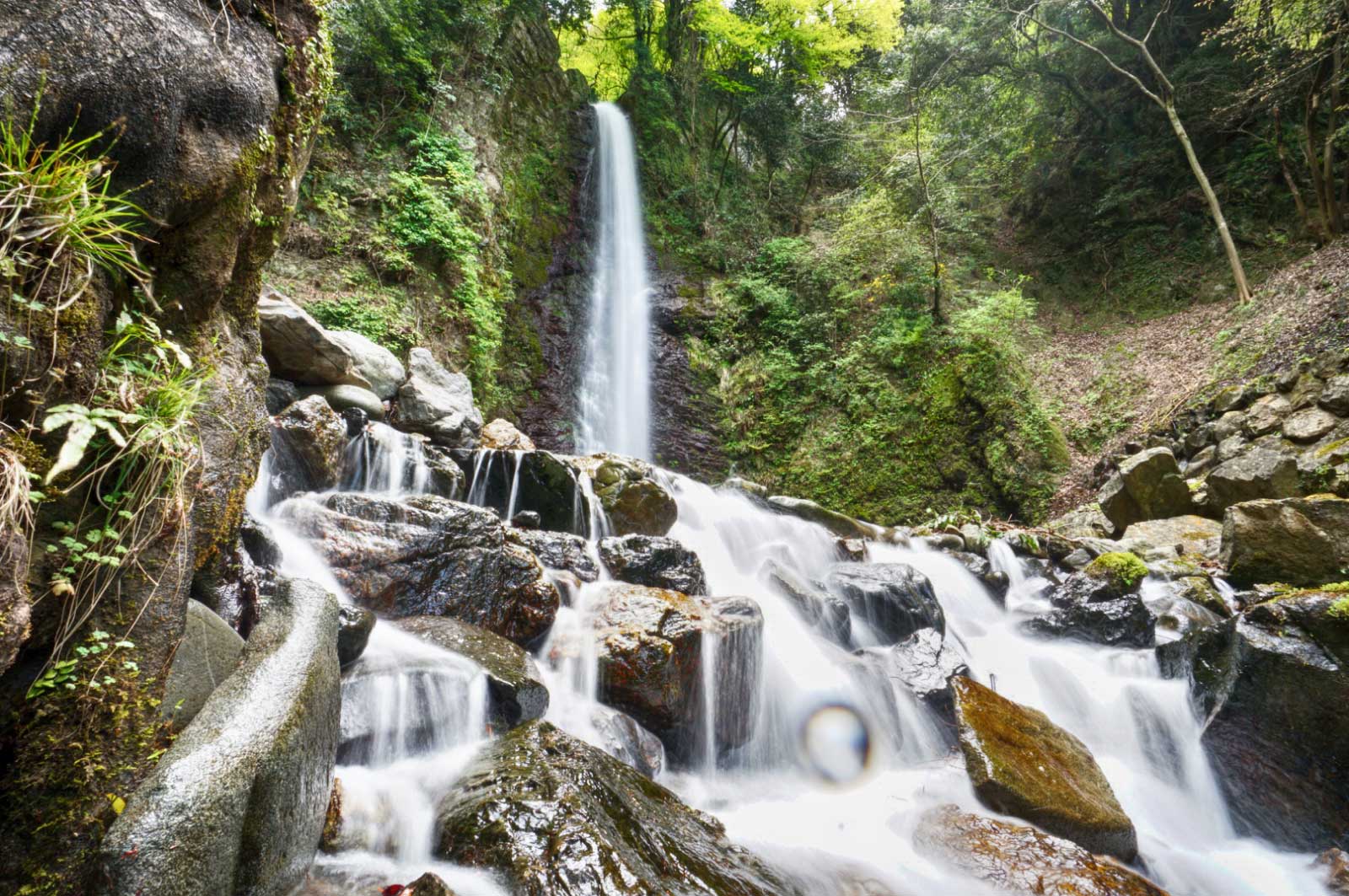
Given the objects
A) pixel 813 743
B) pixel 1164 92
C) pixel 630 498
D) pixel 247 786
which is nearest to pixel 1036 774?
pixel 813 743

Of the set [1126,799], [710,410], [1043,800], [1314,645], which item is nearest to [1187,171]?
[710,410]

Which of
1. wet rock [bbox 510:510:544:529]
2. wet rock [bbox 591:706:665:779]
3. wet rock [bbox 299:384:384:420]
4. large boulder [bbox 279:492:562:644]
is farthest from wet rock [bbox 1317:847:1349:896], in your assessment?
wet rock [bbox 299:384:384:420]

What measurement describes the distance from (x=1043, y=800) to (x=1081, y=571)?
15.6 ft

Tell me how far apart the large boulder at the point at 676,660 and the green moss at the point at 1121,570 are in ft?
16.0

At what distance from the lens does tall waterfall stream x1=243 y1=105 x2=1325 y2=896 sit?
10.5 ft

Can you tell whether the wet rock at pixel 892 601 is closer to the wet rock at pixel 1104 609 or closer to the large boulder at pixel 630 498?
the wet rock at pixel 1104 609

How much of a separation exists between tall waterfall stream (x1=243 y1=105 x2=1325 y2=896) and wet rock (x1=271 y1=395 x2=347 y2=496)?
0.23 meters

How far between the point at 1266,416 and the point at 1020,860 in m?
9.39

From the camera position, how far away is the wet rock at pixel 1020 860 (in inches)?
124

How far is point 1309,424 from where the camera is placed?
809 cm

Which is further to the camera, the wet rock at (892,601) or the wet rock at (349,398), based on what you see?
the wet rock at (349,398)

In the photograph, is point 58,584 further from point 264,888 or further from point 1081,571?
point 1081,571

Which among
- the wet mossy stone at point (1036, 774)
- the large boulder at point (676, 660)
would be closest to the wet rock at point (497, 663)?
the large boulder at point (676, 660)

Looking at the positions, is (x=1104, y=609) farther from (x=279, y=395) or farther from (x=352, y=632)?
(x=279, y=395)
